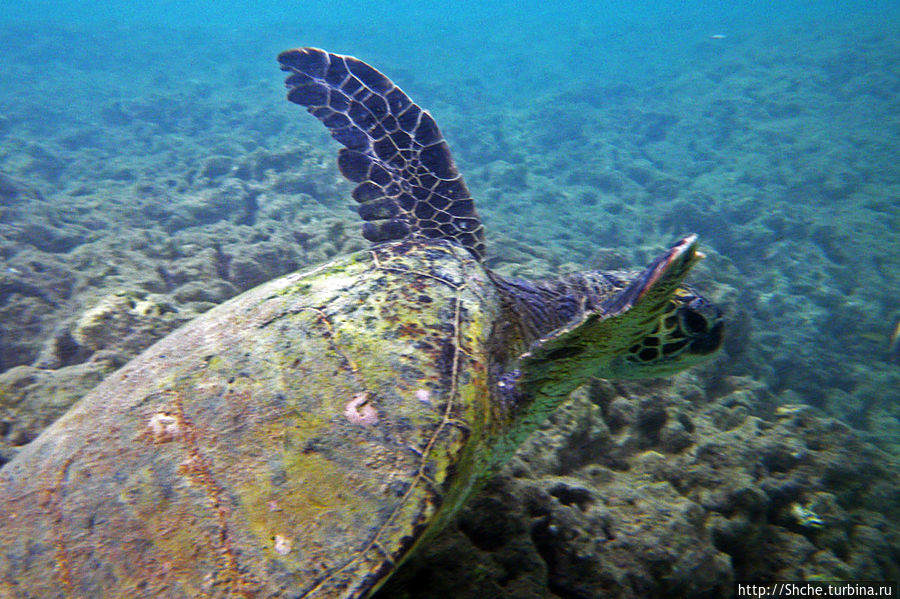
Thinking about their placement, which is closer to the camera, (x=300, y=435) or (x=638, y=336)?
(x=300, y=435)

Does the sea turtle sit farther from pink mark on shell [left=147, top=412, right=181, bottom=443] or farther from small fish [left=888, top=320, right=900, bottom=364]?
small fish [left=888, top=320, right=900, bottom=364]

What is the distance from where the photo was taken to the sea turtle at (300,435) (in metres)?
1.12

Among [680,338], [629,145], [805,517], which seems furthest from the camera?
[629,145]

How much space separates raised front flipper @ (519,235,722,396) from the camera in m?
1.42

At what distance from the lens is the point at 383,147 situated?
9.96 ft

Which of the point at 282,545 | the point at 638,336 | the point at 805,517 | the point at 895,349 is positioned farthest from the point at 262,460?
the point at 895,349

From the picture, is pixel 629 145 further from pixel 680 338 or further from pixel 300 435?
pixel 300 435

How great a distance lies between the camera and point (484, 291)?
186 cm

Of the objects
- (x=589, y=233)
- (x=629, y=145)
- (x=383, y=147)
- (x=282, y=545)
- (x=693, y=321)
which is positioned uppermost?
(x=629, y=145)

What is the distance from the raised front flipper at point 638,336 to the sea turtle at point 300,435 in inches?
0.5

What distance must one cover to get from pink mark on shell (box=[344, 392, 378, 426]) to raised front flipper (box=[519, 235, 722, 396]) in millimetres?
Answer: 611

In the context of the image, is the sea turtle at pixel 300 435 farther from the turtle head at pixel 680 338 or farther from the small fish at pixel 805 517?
the small fish at pixel 805 517

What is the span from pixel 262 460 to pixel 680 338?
200 cm

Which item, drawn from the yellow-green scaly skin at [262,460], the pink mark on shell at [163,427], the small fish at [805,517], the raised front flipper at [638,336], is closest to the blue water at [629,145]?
the small fish at [805,517]
